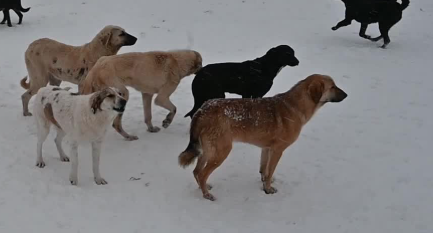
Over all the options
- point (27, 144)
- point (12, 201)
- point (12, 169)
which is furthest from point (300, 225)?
point (27, 144)

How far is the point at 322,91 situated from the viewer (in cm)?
540

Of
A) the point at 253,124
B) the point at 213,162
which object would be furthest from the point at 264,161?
the point at 213,162

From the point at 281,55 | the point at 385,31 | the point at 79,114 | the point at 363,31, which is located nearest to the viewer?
the point at 79,114

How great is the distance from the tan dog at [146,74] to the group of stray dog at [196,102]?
0.5 inches

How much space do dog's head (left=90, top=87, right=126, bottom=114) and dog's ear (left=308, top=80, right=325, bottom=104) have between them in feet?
6.97

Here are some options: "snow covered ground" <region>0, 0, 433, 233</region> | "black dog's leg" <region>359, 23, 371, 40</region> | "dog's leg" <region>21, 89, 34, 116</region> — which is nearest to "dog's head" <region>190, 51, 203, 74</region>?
"snow covered ground" <region>0, 0, 433, 233</region>

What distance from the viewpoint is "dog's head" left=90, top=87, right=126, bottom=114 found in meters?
5.22

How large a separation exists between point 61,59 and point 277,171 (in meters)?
3.70

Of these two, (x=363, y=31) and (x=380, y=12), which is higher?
(x=380, y=12)

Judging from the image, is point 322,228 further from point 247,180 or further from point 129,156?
point 129,156

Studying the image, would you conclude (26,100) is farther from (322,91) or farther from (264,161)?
(322,91)

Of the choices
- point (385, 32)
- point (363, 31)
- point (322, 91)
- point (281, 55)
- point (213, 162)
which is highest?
point (322, 91)

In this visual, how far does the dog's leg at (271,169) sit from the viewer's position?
17.6ft

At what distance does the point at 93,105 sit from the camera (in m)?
5.23
